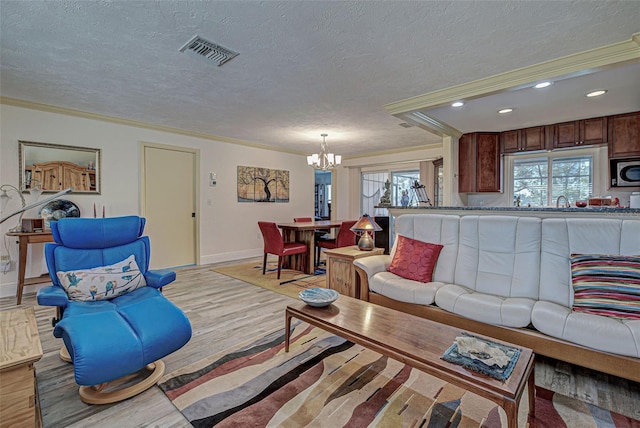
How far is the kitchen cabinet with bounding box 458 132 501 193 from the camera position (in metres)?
4.79

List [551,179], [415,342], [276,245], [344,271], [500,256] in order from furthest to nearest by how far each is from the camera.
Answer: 1. [551,179]
2. [276,245]
3. [344,271]
4. [500,256]
5. [415,342]

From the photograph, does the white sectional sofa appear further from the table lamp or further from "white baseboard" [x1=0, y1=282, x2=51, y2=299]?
"white baseboard" [x1=0, y1=282, x2=51, y2=299]

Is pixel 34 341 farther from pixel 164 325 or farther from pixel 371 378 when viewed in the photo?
pixel 371 378


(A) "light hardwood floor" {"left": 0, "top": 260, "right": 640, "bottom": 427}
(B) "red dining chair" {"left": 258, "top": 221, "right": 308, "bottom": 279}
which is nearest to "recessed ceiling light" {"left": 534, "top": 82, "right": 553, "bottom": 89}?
(A) "light hardwood floor" {"left": 0, "top": 260, "right": 640, "bottom": 427}

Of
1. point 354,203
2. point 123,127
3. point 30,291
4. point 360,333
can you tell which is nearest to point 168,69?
point 123,127

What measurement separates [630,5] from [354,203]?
608cm

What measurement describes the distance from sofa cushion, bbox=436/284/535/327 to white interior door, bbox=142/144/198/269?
4347 millimetres

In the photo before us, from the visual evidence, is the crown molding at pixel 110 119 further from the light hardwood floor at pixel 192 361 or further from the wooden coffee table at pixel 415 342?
the wooden coffee table at pixel 415 342

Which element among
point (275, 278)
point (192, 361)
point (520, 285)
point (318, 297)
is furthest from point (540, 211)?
point (275, 278)

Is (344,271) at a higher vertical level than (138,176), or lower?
lower

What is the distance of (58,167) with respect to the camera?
3.82m

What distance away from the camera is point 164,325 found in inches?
71.8

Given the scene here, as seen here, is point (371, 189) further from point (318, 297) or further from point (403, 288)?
point (318, 297)

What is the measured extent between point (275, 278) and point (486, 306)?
2948mm
